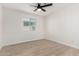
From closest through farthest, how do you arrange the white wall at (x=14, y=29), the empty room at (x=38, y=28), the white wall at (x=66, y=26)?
the empty room at (x=38, y=28), the white wall at (x=66, y=26), the white wall at (x=14, y=29)

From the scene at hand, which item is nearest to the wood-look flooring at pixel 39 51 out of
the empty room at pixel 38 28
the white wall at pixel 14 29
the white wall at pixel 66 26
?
the empty room at pixel 38 28

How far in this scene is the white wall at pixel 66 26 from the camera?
4.12m

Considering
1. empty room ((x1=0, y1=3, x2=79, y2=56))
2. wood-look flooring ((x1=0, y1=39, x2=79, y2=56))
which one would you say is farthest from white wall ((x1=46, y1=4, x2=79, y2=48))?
wood-look flooring ((x1=0, y1=39, x2=79, y2=56))

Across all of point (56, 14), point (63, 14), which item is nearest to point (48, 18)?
point (56, 14)

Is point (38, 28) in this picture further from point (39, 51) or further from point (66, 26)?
point (39, 51)

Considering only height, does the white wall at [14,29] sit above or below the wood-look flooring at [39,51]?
above

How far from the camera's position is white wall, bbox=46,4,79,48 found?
4.12 m

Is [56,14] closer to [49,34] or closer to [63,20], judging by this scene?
[63,20]

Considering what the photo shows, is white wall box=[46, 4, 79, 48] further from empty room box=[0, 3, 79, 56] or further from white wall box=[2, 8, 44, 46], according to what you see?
white wall box=[2, 8, 44, 46]

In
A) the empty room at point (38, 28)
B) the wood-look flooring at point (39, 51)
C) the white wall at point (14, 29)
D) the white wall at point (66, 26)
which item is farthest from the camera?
the white wall at point (14, 29)

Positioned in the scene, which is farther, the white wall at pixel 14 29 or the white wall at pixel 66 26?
the white wall at pixel 14 29

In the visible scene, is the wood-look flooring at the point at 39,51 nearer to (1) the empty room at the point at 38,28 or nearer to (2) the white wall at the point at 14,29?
(1) the empty room at the point at 38,28

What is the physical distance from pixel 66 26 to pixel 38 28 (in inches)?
97.1

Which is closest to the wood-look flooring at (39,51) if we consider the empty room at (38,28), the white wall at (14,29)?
the empty room at (38,28)
